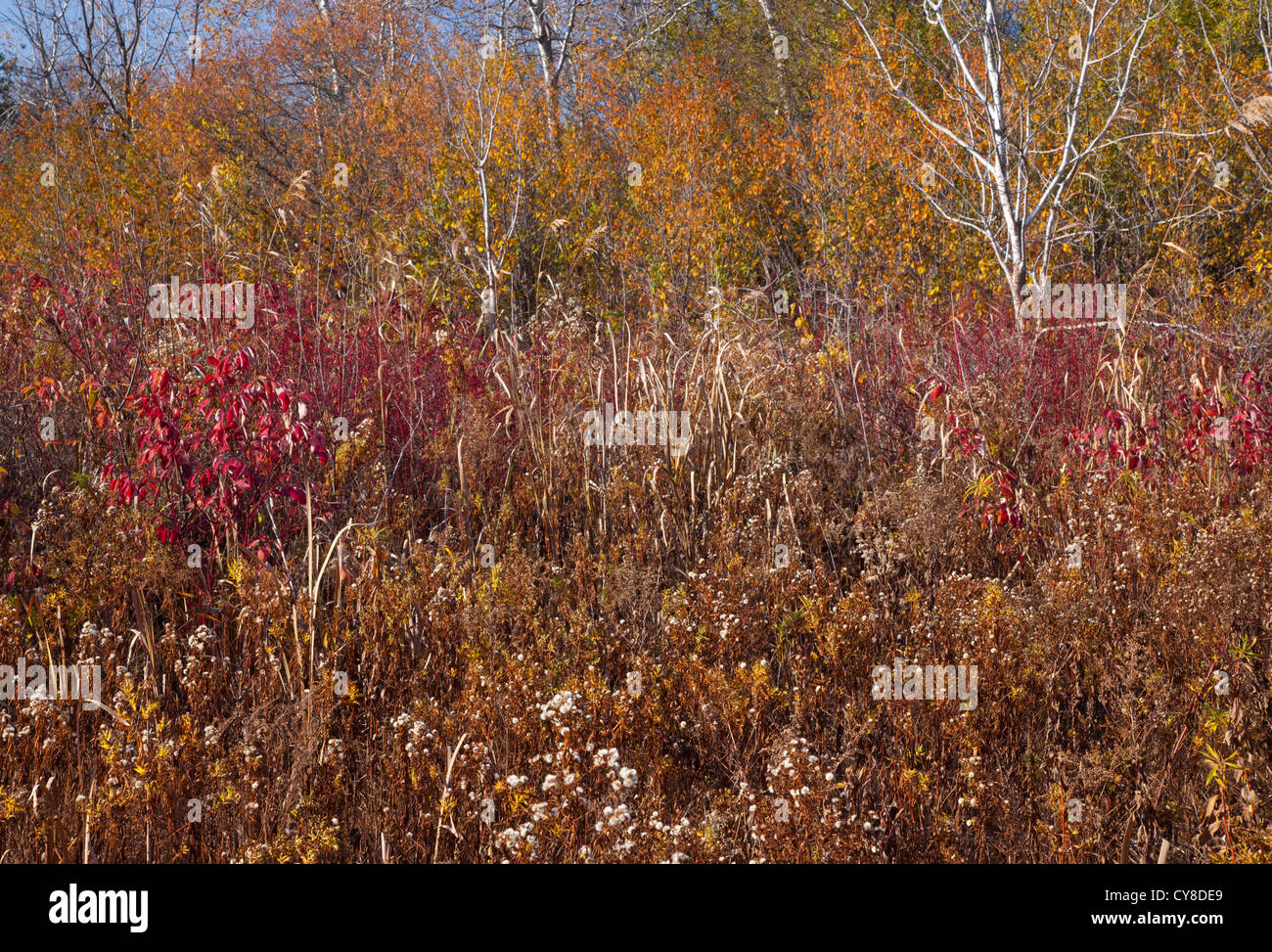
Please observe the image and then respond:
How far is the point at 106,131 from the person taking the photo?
1289cm

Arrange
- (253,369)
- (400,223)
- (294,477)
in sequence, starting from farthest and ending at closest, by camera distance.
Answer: (400,223)
(253,369)
(294,477)

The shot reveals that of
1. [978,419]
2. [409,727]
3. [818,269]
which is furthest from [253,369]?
[818,269]

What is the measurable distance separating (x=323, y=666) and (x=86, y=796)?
27.4 inches

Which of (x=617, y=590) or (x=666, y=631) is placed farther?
(x=617, y=590)

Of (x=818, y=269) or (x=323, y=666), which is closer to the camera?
(x=323, y=666)

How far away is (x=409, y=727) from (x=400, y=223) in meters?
8.00

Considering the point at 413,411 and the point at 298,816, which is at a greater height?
the point at 413,411

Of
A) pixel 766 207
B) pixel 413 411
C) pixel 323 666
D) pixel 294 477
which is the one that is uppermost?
pixel 766 207

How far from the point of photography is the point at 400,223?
9758 mm

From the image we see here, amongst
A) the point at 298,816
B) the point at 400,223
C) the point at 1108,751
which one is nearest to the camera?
the point at 298,816

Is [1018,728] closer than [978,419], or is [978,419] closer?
[1018,728]

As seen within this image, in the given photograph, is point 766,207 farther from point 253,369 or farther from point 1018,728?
point 1018,728

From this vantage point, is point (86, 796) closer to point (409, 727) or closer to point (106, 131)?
point (409, 727)

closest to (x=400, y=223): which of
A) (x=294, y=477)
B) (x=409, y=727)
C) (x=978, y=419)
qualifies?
(x=294, y=477)
